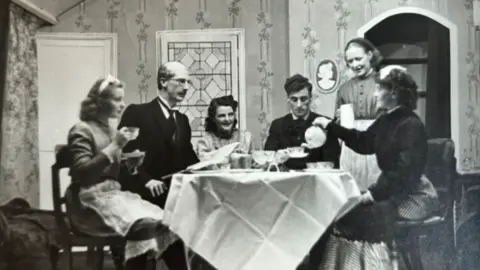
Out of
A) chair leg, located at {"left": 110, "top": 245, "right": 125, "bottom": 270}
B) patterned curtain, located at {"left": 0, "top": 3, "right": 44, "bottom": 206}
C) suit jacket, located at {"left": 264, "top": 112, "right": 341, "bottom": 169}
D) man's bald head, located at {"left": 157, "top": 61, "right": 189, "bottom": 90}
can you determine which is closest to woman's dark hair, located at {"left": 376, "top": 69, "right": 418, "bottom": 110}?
suit jacket, located at {"left": 264, "top": 112, "right": 341, "bottom": 169}

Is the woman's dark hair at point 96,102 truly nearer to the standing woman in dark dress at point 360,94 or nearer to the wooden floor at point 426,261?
the wooden floor at point 426,261

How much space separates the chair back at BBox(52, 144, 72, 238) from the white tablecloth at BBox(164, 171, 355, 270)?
15.1 inches

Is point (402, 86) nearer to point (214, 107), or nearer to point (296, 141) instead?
point (296, 141)

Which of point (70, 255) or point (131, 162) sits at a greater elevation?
point (131, 162)

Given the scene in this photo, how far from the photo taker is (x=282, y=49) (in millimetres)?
1919

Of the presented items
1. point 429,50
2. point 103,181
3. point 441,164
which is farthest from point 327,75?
point 103,181

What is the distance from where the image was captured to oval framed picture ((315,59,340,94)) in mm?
1928

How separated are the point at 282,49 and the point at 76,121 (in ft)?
2.35

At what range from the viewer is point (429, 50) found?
196 cm

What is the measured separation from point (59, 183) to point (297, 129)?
0.80 metres

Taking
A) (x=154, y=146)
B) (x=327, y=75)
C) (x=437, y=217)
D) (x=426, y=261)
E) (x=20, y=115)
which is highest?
(x=327, y=75)

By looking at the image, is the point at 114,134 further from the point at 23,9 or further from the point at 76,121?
the point at 23,9

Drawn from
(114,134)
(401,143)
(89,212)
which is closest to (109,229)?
(89,212)

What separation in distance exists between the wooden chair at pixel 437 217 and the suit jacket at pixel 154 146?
74 centimetres
